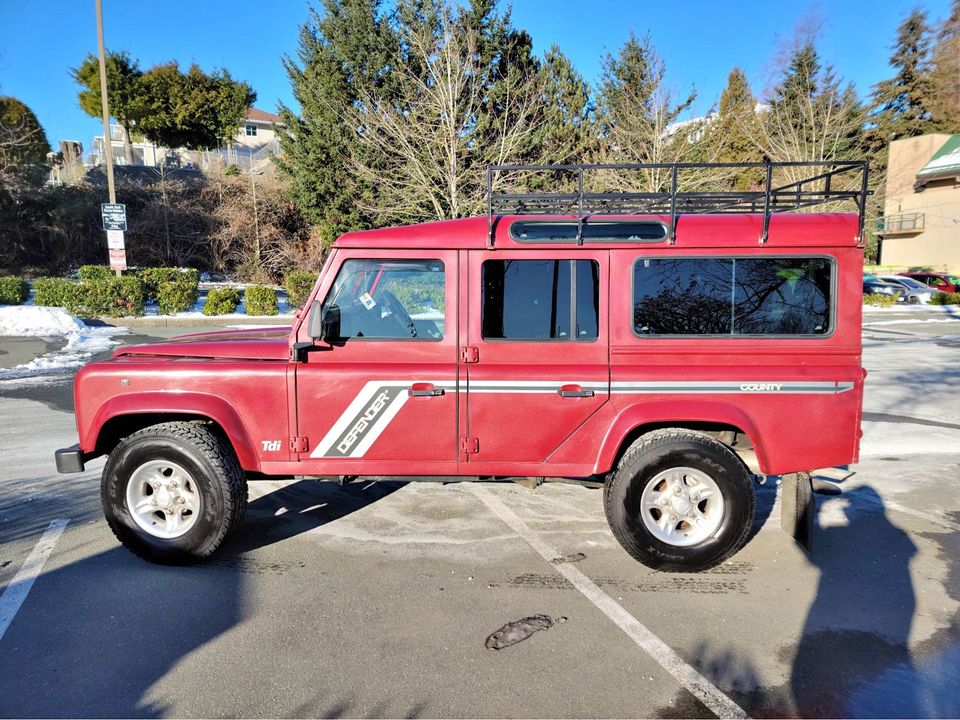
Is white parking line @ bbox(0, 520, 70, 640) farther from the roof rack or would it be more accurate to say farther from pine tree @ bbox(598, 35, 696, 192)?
pine tree @ bbox(598, 35, 696, 192)

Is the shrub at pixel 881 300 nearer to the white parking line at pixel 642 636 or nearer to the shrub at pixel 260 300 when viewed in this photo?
the shrub at pixel 260 300

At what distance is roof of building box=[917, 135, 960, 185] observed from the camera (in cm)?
3725

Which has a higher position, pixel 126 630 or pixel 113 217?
pixel 113 217

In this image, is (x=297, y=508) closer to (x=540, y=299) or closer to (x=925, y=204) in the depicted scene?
(x=540, y=299)

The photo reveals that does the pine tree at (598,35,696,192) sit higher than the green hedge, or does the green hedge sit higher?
the pine tree at (598,35,696,192)

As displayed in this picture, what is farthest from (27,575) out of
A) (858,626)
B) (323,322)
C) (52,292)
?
(52,292)

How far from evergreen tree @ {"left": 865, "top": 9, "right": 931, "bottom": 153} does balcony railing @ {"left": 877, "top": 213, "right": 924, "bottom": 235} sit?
618 cm

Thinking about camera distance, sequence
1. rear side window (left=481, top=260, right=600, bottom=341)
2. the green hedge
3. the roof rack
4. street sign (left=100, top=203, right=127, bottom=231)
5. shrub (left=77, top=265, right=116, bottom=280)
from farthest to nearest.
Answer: the green hedge, shrub (left=77, top=265, right=116, bottom=280), street sign (left=100, top=203, right=127, bottom=231), rear side window (left=481, top=260, right=600, bottom=341), the roof rack

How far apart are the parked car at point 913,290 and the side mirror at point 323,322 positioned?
3059 cm

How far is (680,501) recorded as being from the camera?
3.85 meters

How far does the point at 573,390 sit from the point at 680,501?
0.96 meters

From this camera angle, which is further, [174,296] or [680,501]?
[174,296]

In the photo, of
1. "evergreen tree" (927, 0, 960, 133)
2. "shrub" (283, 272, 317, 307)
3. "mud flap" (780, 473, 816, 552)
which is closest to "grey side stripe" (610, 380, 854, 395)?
"mud flap" (780, 473, 816, 552)

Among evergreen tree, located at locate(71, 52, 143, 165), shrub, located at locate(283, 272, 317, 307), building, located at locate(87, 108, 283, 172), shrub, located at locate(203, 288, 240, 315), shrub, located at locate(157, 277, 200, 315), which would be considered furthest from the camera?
evergreen tree, located at locate(71, 52, 143, 165)
